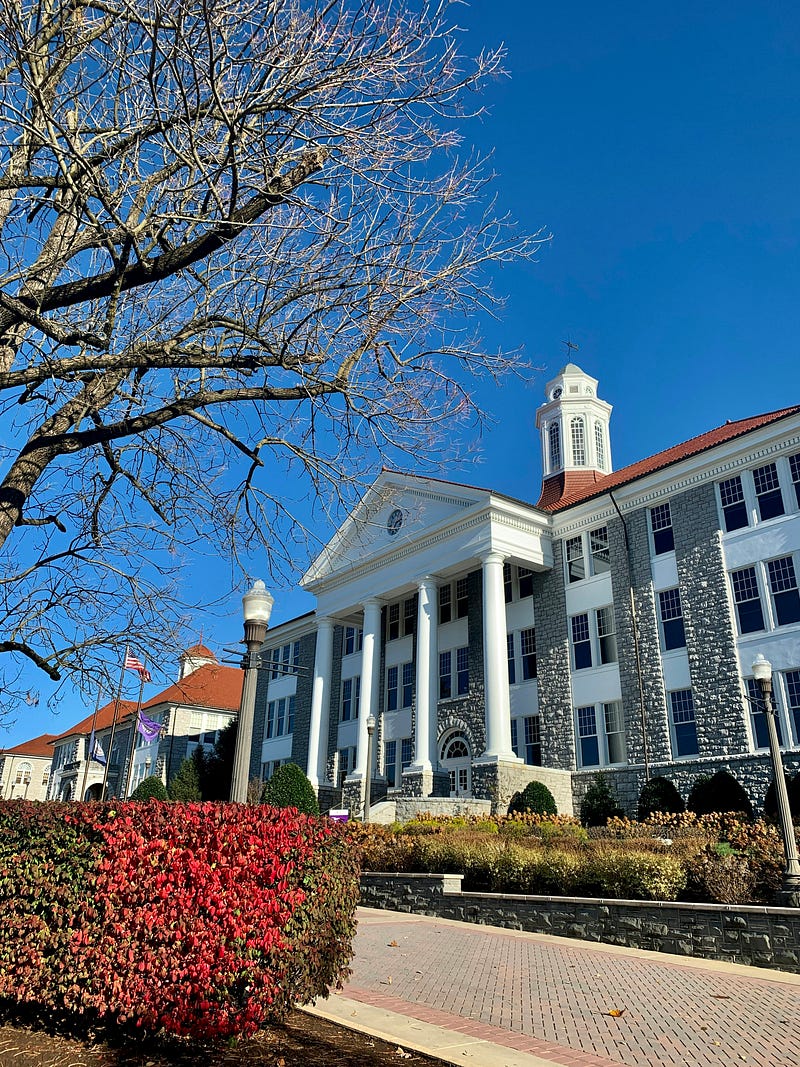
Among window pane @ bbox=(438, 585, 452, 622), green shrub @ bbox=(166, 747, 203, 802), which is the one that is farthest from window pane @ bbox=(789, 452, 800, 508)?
green shrub @ bbox=(166, 747, 203, 802)

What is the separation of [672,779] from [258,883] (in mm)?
19896

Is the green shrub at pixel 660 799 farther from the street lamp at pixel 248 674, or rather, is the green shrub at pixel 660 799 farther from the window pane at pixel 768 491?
the street lamp at pixel 248 674

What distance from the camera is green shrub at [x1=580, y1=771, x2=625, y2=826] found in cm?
2383

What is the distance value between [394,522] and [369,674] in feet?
21.6

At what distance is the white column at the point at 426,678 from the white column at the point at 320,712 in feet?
21.8

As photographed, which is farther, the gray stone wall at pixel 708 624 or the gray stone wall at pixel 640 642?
the gray stone wall at pixel 640 642

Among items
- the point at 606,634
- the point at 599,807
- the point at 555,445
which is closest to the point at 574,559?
the point at 606,634

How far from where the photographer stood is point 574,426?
38281 mm

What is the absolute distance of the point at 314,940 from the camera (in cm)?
607

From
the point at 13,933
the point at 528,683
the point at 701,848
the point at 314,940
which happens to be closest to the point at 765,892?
the point at 701,848

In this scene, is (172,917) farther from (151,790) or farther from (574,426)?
(151,790)

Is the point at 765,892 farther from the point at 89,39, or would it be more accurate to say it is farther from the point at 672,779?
the point at 89,39

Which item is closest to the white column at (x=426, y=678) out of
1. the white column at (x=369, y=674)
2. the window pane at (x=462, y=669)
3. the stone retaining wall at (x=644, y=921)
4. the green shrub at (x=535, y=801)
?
the window pane at (x=462, y=669)

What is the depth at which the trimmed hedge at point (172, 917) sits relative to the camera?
218 inches
